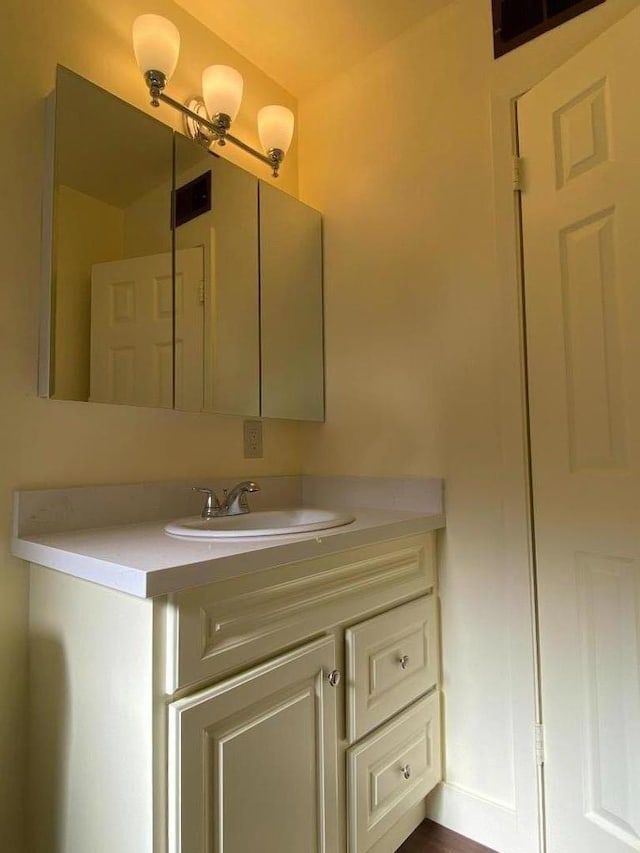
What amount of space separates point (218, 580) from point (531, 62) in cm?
146

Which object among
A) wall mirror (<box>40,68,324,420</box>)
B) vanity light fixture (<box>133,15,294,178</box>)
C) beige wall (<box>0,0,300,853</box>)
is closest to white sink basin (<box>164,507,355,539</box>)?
beige wall (<box>0,0,300,853</box>)

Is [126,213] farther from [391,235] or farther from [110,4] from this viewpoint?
[391,235]

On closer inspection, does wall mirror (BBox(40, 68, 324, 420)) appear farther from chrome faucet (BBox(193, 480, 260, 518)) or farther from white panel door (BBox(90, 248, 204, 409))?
chrome faucet (BBox(193, 480, 260, 518))

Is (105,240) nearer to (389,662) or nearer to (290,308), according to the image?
(290,308)

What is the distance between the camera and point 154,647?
2.47 feet

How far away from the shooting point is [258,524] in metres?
1.37

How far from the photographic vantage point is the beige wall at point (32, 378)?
3.43 ft

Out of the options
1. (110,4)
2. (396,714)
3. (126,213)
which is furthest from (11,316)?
(396,714)

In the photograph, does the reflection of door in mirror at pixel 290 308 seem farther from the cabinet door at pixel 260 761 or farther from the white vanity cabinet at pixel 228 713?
the cabinet door at pixel 260 761

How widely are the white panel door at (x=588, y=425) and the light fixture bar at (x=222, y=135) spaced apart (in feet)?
2.52

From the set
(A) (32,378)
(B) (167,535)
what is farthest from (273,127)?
(B) (167,535)

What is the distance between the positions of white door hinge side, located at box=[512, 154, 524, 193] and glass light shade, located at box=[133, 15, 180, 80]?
923 mm

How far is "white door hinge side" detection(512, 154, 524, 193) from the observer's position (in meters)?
1.30

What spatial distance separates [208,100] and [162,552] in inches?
50.6
